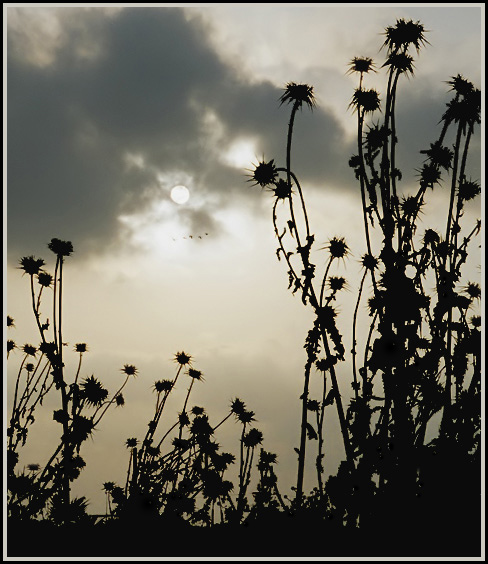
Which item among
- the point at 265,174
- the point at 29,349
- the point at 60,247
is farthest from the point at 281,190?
the point at 29,349

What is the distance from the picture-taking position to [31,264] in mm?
12297

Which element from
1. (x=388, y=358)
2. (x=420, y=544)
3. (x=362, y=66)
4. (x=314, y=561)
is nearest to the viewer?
(x=314, y=561)

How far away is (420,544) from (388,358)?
2.08m

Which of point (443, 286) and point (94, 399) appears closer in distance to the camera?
point (443, 286)

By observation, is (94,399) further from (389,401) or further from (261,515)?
(389,401)

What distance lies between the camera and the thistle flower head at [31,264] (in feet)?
40.2

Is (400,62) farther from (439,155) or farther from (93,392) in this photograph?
(93,392)

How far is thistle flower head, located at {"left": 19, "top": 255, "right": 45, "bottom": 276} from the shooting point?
12.2 meters

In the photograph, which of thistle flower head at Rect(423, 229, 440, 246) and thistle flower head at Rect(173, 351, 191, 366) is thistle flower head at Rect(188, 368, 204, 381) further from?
thistle flower head at Rect(423, 229, 440, 246)

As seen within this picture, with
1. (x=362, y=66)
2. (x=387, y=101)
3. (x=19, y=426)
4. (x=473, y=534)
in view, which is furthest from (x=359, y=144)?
(x=19, y=426)

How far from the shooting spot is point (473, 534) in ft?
22.8

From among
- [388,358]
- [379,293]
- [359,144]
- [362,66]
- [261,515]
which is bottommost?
[261,515]

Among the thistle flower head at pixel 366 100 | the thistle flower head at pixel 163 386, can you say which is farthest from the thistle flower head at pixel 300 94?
the thistle flower head at pixel 163 386

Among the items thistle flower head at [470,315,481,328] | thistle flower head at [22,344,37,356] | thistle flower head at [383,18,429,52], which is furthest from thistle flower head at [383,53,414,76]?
thistle flower head at [22,344,37,356]
